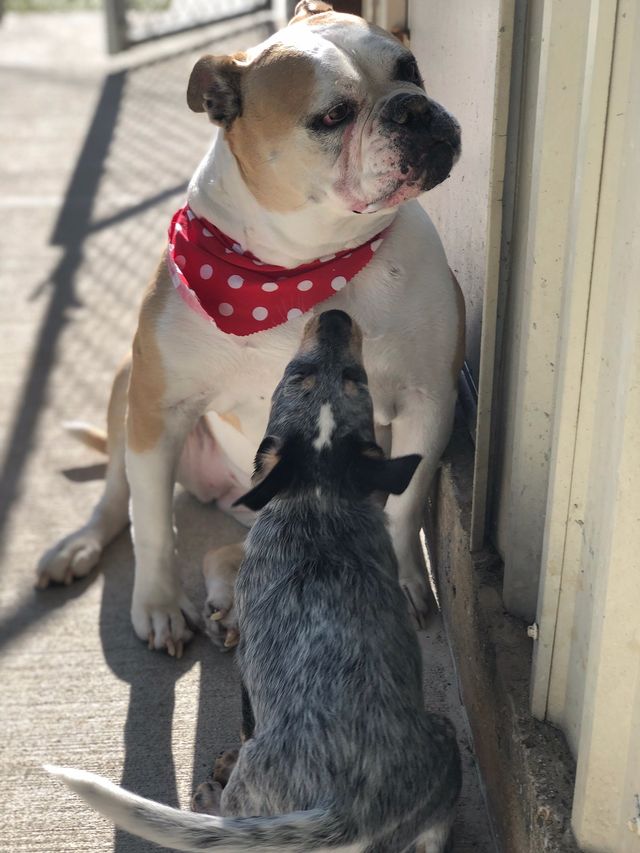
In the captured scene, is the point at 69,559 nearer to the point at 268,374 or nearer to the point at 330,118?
the point at 268,374

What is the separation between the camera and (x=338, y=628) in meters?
2.34

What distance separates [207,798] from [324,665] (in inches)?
24.7

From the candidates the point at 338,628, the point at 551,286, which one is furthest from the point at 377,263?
the point at 338,628

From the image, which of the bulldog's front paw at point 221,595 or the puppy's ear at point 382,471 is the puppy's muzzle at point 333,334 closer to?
the puppy's ear at point 382,471

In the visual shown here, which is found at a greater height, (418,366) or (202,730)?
(418,366)

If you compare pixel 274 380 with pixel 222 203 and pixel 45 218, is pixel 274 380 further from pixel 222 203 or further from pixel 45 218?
pixel 45 218

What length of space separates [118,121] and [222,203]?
533 cm

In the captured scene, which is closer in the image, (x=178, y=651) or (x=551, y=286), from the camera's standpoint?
(x=551, y=286)

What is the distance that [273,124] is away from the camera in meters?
2.88

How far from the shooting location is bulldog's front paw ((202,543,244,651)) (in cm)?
332

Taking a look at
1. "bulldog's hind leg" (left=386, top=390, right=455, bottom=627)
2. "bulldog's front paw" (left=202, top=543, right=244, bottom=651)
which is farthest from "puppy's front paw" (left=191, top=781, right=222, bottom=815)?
"bulldog's hind leg" (left=386, top=390, right=455, bottom=627)

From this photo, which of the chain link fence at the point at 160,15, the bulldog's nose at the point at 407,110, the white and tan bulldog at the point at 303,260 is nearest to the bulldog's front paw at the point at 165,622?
the white and tan bulldog at the point at 303,260

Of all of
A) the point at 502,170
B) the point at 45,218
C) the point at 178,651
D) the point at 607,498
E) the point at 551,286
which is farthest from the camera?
the point at 45,218

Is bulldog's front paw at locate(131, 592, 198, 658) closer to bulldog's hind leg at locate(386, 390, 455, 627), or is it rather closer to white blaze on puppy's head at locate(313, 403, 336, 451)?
bulldog's hind leg at locate(386, 390, 455, 627)
